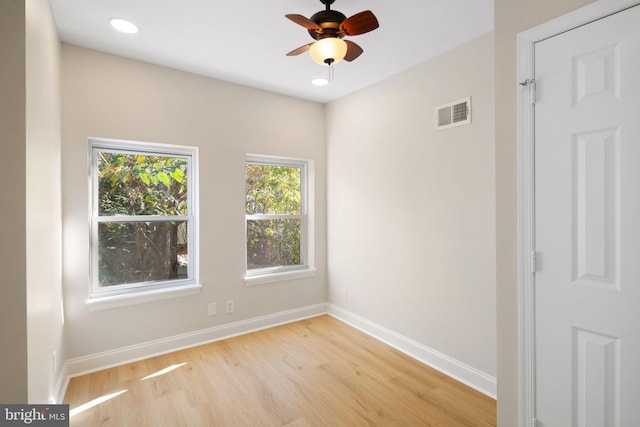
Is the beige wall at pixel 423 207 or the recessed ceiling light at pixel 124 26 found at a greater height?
the recessed ceiling light at pixel 124 26

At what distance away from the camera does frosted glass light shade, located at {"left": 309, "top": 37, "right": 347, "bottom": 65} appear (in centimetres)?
185

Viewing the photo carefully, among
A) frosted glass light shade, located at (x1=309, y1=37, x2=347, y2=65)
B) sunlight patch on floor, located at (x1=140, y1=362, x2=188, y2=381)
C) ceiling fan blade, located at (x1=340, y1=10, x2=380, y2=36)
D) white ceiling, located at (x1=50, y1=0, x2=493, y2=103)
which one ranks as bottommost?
sunlight patch on floor, located at (x1=140, y1=362, x2=188, y2=381)

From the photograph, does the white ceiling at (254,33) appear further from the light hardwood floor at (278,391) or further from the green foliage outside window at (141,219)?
the light hardwood floor at (278,391)

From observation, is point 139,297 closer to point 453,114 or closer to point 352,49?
point 352,49

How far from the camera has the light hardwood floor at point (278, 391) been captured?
2.05 m

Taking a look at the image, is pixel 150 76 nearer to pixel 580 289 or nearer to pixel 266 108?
pixel 266 108

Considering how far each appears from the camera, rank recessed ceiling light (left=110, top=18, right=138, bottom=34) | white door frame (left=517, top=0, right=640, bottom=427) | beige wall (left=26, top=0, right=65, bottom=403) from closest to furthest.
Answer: beige wall (left=26, top=0, right=65, bottom=403) < white door frame (left=517, top=0, right=640, bottom=427) < recessed ceiling light (left=110, top=18, right=138, bottom=34)

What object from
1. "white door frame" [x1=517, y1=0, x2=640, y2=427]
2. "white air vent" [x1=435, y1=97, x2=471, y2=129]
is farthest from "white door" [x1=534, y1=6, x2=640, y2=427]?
"white air vent" [x1=435, y1=97, x2=471, y2=129]

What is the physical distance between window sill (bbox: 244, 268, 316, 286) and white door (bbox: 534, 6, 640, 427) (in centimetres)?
263

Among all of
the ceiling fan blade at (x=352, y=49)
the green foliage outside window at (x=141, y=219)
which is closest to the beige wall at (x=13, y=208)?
the green foliage outside window at (x=141, y=219)

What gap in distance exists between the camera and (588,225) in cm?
142

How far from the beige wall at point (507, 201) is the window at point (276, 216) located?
97.8 inches
